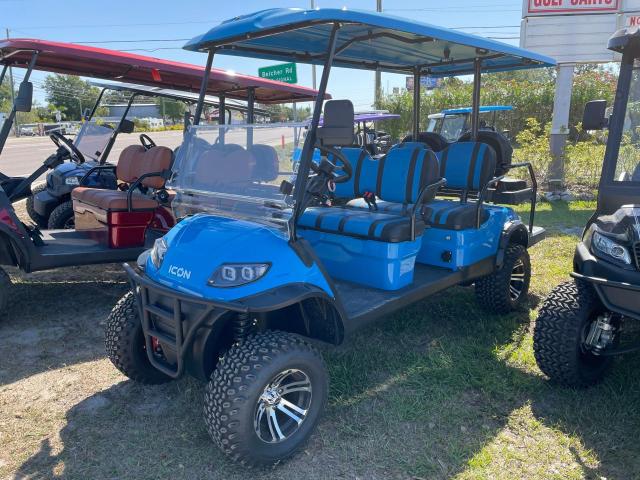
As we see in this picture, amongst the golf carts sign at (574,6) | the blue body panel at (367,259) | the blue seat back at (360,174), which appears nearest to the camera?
the blue body panel at (367,259)

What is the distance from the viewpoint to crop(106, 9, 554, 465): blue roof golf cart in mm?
2320

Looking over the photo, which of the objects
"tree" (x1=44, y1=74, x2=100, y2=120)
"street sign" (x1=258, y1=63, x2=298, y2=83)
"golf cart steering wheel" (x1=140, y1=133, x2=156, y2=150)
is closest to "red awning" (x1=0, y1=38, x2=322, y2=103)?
"golf cart steering wheel" (x1=140, y1=133, x2=156, y2=150)

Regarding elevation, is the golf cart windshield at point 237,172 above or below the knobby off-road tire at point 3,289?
above

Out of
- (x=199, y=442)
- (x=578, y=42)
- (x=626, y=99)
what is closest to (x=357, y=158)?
(x=626, y=99)

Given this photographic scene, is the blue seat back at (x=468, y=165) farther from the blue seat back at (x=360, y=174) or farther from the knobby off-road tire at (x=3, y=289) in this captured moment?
the knobby off-road tire at (x=3, y=289)

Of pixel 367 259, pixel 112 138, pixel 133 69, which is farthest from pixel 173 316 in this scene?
pixel 112 138

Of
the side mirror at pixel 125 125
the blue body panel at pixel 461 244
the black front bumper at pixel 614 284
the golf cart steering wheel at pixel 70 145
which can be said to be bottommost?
the blue body panel at pixel 461 244

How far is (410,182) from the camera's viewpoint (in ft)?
12.1

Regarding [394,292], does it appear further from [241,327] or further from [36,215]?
[36,215]

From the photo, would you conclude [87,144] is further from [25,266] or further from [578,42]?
[578,42]

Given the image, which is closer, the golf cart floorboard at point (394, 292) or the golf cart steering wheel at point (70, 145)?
the golf cart floorboard at point (394, 292)

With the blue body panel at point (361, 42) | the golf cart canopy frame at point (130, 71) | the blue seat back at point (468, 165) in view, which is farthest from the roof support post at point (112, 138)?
the blue seat back at point (468, 165)

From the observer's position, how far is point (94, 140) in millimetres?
6219

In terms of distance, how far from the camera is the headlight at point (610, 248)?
8.19 ft
